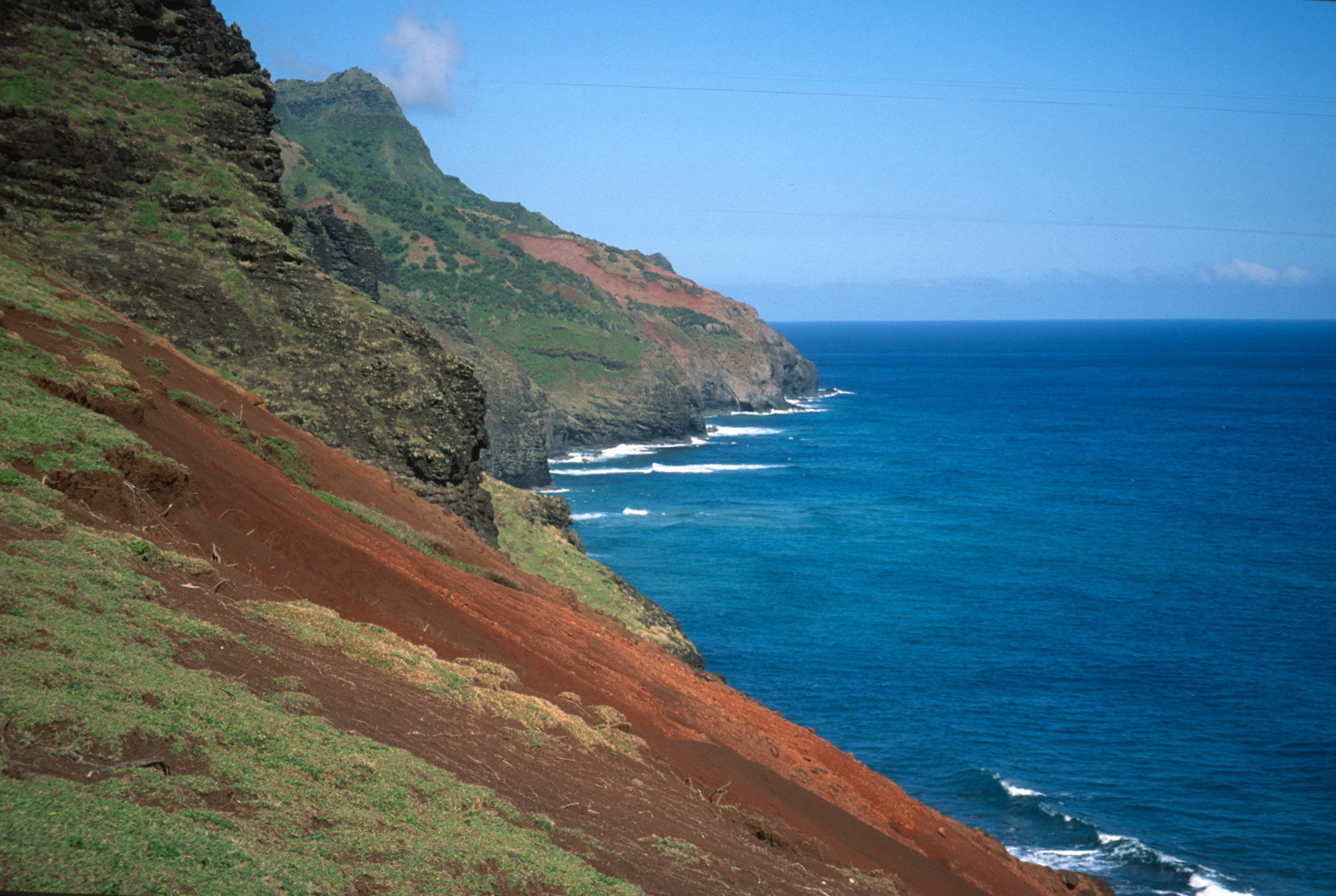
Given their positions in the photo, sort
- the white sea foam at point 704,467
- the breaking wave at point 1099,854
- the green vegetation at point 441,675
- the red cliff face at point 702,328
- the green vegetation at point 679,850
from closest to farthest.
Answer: the green vegetation at point 679,850 < the green vegetation at point 441,675 < the breaking wave at point 1099,854 < the white sea foam at point 704,467 < the red cliff face at point 702,328

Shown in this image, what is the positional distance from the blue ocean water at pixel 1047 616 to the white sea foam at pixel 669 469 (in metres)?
0.52

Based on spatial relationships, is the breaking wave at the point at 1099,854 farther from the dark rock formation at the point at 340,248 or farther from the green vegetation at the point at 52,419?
the dark rock formation at the point at 340,248

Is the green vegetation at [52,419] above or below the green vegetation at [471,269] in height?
below

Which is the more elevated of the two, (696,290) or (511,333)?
(696,290)

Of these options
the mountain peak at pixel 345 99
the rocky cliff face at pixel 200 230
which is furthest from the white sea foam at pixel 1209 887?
the mountain peak at pixel 345 99

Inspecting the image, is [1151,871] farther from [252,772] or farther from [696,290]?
[696,290]

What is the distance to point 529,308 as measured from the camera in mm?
108125

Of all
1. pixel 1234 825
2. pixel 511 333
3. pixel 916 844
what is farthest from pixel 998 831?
pixel 511 333

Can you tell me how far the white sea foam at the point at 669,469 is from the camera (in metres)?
83.9

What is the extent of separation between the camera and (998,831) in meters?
27.1

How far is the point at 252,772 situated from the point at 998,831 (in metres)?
23.6

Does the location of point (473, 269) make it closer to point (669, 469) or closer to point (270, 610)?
point (669, 469)

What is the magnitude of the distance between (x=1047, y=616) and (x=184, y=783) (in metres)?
42.4

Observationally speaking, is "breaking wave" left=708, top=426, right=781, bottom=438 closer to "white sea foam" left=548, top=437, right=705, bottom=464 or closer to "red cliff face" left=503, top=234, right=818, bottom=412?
"white sea foam" left=548, top=437, right=705, bottom=464
